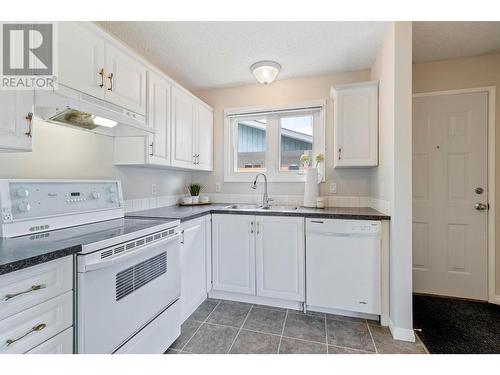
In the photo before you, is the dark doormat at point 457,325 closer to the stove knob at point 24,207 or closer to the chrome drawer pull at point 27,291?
the chrome drawer pull at point 27,291

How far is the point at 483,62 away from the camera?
7.49 ft

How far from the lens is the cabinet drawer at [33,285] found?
0.79 metres

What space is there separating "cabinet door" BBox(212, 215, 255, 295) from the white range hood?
3.61ft

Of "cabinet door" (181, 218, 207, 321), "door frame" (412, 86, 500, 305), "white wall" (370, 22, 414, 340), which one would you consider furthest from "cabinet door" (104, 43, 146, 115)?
"door frame" (412, 86, 500, 305)

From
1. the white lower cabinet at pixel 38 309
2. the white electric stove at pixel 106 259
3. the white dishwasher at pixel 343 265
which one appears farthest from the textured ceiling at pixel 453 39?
the white lower cabinet at pixel 38 309

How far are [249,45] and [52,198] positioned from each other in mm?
1951

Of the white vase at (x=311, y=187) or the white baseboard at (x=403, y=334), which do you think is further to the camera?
the white vase at (x=311, y=187)

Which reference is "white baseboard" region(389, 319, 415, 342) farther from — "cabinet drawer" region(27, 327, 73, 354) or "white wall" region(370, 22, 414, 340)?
"cabinet drawer" region(27, 327, 73, 354)

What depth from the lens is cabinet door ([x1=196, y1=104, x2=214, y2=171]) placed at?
2.75m

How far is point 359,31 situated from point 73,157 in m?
2.49

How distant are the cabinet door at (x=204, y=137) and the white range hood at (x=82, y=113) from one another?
35.4 inches

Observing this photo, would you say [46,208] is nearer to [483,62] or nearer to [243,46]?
[243,46]

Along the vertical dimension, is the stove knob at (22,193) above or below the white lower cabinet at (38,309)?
above
